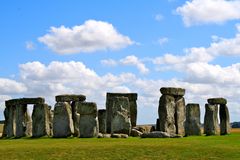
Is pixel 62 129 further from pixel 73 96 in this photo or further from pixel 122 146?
pixel 122 146

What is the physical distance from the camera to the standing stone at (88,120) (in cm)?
3462

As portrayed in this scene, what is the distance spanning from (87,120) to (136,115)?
7212 mm

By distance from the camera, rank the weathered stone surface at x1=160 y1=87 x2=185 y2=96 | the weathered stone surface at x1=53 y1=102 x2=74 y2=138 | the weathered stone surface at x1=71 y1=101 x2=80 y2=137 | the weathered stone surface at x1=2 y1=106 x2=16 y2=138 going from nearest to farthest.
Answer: the weathered stone surface at x1=53 y1=102 x2=74 y2=138, the weathered stone surface at x1=71 y1=101 x2=80 y2=137, the weathered stone surface at x1=160 y1=87 x2=185 y2=96, the weathered stone surface at x1=2 y1=106 x2=16 y2=138

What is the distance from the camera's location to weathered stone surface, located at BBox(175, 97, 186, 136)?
39094 mm

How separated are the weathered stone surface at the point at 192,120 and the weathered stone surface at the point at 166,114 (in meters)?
1.01

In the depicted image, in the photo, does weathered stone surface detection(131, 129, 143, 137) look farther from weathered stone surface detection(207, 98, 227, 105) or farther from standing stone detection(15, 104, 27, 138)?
standing stone detection(15, 104, 27, 138)

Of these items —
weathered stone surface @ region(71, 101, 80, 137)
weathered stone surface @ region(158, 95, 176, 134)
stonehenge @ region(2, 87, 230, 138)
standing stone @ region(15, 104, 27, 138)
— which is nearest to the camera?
stonehenge @ region(2, 87, 230, 138)

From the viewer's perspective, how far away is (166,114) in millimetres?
38188

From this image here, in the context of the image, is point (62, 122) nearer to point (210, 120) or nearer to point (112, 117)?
point (112, 117)

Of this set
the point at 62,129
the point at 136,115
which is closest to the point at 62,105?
the point at 62,129

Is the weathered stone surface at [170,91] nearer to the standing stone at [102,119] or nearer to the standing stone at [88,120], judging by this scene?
the standing stone at [102,119]

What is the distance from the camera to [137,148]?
86.0 ft

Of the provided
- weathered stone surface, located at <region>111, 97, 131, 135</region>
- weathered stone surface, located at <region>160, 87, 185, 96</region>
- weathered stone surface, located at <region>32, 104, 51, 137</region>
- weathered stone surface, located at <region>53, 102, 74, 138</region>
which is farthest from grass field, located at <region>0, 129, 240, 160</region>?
weathered stone surface, located at <region>160, 87, 185, 96</region>

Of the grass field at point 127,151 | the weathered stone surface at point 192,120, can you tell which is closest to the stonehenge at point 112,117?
the weathered stone surface at point 192,120
